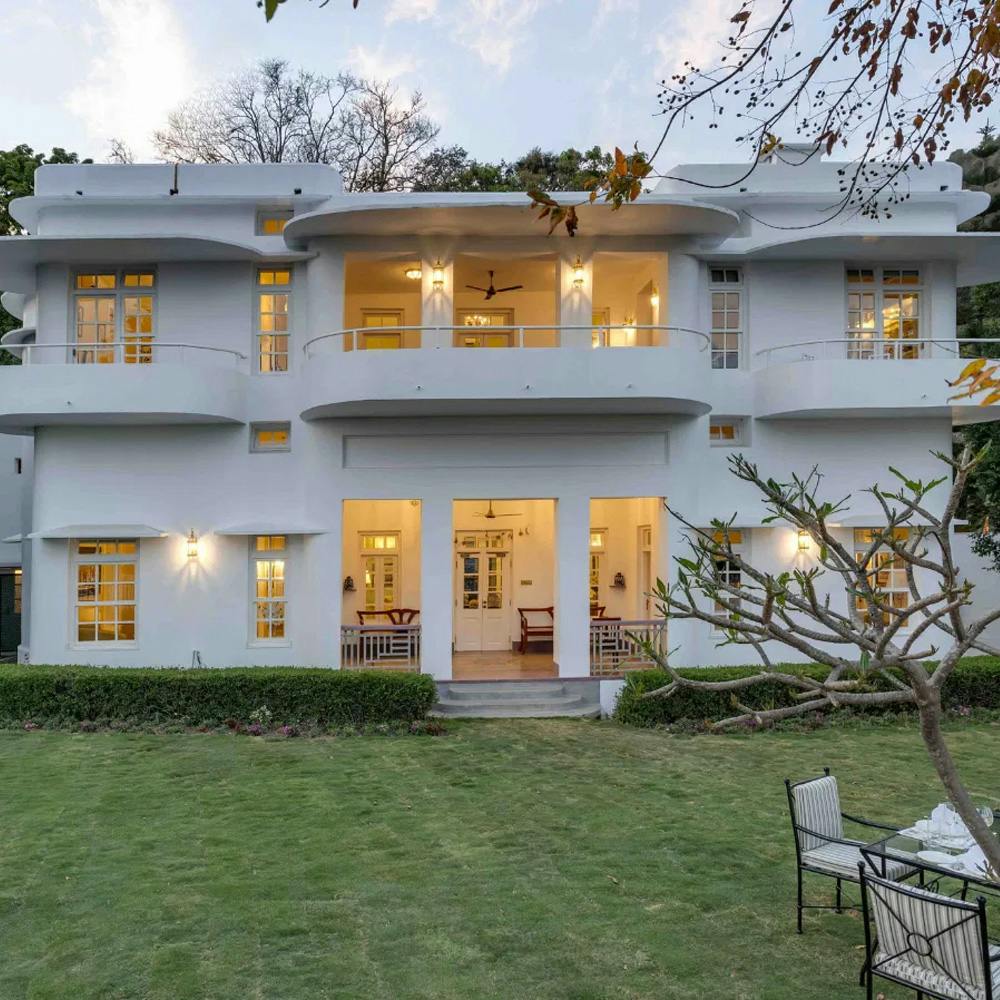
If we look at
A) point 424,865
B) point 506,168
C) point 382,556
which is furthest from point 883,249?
point 506,168

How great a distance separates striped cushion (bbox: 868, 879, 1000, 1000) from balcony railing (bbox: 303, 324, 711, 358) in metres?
10.3

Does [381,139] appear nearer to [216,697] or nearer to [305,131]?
[305,131]

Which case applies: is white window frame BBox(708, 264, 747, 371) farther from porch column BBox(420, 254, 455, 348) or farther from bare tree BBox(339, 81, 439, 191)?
bare tree BBox(339, 81, 439, 191)

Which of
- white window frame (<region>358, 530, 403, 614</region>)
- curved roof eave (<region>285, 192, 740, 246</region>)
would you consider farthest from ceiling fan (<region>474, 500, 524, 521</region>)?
curved roof eave (<region>285, 192, 740, 246</region>)

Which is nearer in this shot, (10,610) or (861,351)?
(861,351)

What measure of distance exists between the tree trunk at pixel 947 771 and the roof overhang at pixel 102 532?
1394 cm

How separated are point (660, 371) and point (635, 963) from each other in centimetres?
1023

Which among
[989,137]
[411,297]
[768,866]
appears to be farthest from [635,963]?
[989,137]

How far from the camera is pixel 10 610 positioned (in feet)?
72.1

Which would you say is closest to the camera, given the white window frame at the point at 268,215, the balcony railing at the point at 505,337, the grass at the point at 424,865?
the grass at the point at 424,865

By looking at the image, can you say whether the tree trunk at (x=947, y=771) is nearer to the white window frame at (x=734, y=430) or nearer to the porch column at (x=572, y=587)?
the porch column at (x=572, y=587)

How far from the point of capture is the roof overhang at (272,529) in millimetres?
15160

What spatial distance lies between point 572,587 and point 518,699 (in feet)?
7.21

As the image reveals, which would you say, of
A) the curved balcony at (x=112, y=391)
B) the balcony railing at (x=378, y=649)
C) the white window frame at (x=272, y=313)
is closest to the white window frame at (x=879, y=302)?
the balcony railing at (x=378, y=649)
